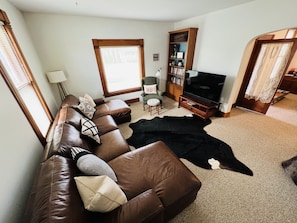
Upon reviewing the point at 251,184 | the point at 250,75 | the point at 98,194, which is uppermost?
the point at 250,75

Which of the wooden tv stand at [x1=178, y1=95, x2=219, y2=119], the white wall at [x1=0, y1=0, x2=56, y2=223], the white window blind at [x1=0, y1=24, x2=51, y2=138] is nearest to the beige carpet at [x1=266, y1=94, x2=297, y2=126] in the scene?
the wooden tv stand at [x1=178, y1=95, x2=219, y2=119]

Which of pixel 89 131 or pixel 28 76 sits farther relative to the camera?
pixel 28 76

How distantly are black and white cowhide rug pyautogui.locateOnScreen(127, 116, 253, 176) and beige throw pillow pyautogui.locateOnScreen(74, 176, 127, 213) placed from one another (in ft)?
4.70

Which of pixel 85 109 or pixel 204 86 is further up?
pixel 204 86

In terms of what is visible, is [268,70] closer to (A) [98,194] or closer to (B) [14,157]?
(A) [98,194]

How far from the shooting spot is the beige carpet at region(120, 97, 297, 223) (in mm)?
1417

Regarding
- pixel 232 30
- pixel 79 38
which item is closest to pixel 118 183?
pixel 79 38

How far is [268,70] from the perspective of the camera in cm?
312

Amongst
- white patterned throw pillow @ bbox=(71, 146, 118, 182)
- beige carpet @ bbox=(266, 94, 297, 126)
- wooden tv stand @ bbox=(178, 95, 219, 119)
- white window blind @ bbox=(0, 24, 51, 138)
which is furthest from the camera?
beige carpet @ bbox=(266, 94, 297, 126)

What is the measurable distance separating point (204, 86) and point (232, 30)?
4.11ft

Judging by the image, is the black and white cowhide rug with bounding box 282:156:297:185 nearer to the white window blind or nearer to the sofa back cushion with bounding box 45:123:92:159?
the sofa back cushion with bounding box 45:123:92:159

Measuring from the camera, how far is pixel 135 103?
4332 mm

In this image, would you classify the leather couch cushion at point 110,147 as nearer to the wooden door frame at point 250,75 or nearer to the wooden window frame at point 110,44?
the wooden window frame at point 110,44

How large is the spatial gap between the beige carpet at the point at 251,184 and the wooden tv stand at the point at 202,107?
0.45 metres
